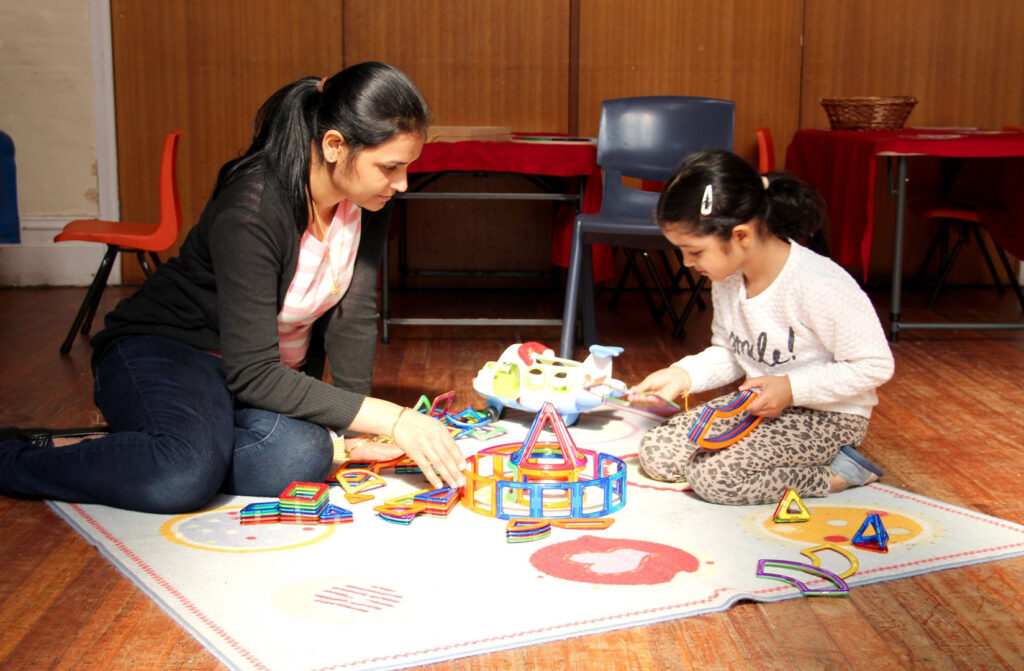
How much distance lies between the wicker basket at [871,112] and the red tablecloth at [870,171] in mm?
47

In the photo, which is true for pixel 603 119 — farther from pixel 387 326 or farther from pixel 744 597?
pixel 744 597

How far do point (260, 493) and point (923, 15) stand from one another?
3805 millimetres

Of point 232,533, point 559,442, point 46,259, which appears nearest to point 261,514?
point 232,533

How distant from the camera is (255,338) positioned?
1.78 metres

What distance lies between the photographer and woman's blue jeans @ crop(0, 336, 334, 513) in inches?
70.7

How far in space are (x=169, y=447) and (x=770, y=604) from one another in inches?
40.5

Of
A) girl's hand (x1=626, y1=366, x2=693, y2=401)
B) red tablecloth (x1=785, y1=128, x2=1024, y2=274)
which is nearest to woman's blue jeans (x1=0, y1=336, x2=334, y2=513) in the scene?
girl's hand (x1=626, y1=366, x2=693, y2=401)

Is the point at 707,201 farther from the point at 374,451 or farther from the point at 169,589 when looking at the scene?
the point at 169,589

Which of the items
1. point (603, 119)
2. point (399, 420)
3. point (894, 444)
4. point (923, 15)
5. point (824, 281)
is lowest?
point (894, 444)

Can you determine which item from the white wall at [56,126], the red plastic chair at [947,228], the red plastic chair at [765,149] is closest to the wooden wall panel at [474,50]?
the red plastic chair at [765,149]

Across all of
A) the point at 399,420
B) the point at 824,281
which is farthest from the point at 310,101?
the point at 824,281

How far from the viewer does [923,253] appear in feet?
15.5

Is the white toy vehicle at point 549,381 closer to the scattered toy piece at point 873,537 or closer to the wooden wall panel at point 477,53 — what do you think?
the scattered toy piece at point 873,537

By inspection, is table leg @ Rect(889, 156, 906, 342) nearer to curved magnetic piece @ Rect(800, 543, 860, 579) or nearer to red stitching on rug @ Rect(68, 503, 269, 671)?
curved magnetic piece @ Rect(800, 543, 860, 579)
